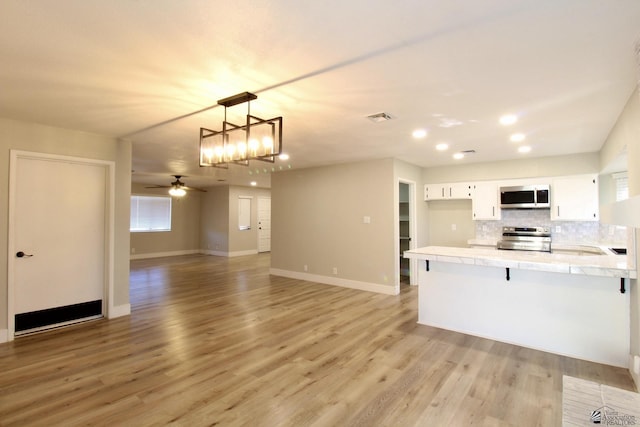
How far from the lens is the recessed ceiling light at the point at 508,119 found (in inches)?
134

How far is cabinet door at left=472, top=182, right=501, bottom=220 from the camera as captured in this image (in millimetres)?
5938

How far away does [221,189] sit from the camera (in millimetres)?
10992

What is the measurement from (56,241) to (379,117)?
4153mm

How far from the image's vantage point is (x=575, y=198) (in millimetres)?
5199

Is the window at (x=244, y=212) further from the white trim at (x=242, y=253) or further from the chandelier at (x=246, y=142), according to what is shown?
the chandelier at (x=246, y=142)

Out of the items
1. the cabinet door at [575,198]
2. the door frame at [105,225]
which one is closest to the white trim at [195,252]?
the door frame at [105,225]

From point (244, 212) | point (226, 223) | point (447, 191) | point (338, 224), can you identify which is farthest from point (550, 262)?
point (244, 212)

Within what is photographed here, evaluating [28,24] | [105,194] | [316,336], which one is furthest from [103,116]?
[316,336]

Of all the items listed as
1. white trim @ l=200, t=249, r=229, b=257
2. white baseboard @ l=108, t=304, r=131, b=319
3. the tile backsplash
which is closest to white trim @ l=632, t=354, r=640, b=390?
the tile backsplash

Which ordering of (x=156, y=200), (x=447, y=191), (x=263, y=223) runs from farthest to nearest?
(x=263, y=223)
(x=156, y=200)
(x=447, y=191)

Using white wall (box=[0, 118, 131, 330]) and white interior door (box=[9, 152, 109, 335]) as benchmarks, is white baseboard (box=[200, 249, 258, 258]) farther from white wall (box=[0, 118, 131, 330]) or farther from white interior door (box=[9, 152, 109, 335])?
white interior door (box=[9, 152, 109, 335])

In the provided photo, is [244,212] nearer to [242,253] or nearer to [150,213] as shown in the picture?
[242,253]

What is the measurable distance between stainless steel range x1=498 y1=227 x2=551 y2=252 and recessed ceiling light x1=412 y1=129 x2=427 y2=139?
273 cm

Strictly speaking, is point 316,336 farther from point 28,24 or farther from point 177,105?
point 28,24
